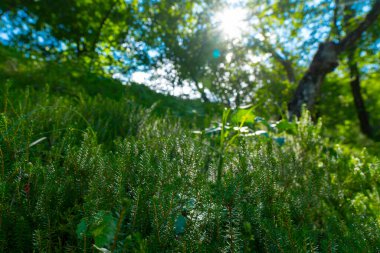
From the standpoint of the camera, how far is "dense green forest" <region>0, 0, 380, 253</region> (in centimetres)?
113

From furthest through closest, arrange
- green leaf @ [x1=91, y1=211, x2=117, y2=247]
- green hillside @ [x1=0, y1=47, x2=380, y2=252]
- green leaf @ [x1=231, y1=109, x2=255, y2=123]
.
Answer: green leaf @ [x1=231, y1=109, x2=255, y2=123] < green hillside @ [x1=0, y1=47, x2=380, y2=252] < green leaf @ [x1=91, y1=211, x2=117, y2=247]

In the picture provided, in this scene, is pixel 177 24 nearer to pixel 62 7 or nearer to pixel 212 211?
pixel 62 7

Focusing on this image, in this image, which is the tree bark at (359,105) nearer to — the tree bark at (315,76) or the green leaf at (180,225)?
the tree bark at (315,76)

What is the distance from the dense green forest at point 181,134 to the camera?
3.72ft

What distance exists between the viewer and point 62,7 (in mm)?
12273

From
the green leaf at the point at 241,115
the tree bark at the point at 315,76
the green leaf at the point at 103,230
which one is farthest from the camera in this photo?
the tree bark at the point at 315,76

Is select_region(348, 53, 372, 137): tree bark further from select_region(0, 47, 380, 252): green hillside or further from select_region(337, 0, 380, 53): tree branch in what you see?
select_region(0, 47, 380, 252): green hillside

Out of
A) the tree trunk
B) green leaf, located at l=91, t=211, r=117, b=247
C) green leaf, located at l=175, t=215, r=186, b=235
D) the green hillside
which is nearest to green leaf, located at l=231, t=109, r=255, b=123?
the green hillside

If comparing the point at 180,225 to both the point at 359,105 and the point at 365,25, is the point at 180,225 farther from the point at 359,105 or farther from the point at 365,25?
the point at 359,105

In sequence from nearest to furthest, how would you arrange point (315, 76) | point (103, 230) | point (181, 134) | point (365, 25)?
point (103, 230), point (181, 134), point (315, 76), point (365, 25)

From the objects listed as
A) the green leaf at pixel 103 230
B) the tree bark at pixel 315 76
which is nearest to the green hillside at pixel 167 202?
the green leaf at pixel 103 230

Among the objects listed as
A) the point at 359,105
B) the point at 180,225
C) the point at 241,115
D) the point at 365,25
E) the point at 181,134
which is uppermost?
the point at 365,25

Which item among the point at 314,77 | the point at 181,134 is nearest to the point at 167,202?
the point at 181,134

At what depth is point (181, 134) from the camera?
2045 millimetres
